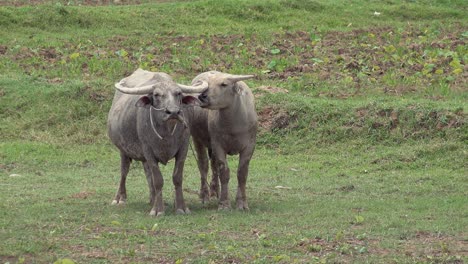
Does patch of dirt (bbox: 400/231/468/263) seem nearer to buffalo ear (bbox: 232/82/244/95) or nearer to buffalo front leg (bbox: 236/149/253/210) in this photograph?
buffalo front leg (bbox: 236/149/253/210)

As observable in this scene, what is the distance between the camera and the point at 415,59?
18641 mm

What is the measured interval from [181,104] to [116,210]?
1.49 metres

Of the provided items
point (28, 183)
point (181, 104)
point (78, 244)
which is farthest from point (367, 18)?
point (78, 244)

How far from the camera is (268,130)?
51.7 ft

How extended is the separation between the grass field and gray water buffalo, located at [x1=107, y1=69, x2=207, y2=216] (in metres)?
0.43

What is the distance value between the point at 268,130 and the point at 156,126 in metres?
5.28

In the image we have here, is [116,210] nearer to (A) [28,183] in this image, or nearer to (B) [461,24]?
(A) [28,183]

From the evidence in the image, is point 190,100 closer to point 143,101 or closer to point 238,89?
point 143,101

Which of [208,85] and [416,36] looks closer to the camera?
[208,85]

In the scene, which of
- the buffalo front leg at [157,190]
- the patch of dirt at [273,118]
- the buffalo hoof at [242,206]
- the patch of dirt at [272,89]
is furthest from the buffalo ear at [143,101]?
the patch of dirt at [272,89]

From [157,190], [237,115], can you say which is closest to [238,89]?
[237,115]

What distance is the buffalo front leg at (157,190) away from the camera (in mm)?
10750

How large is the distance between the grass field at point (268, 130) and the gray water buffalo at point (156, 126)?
1.41ft

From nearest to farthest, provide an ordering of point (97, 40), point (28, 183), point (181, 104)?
point (181, 104)
point (28, 183)
point (97, 40)
